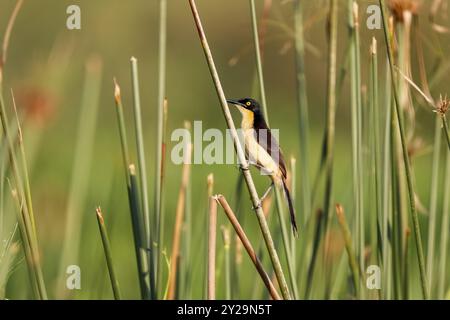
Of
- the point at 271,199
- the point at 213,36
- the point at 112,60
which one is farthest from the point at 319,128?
the point at 271,199

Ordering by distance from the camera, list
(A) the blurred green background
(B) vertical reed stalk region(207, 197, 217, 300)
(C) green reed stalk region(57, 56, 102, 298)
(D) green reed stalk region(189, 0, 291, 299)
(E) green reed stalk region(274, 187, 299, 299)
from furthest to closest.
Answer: (A) the blurred green background < (C) green reed stalk region(57, 56, 102, 298) < (E) green reed stalk region(274, 187, 299, 299) < (B) vertical reed stalk region(207, 197, 217, 300) < (D) green reed stalk region(189, 0, 291, 299)

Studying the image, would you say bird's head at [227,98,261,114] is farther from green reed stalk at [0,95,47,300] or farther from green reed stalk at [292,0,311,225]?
green reed stalk at [0,95,47,300]

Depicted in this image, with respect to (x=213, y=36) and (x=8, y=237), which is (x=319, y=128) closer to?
(x=213, y=36)

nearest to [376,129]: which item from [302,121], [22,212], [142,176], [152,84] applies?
[302,121]

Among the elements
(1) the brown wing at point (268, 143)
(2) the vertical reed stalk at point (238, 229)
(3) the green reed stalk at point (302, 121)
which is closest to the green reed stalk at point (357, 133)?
(3) the green reed stalk at point (302, 121)

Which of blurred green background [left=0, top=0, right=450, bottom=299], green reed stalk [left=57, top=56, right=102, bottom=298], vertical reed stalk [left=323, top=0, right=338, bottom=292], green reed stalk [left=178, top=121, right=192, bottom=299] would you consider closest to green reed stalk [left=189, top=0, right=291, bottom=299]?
vertical reed stalk [left=323, top=0, right=338, bottom=292]

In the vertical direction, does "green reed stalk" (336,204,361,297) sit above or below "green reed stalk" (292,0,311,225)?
below

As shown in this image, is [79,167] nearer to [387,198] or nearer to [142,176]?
[142,176]

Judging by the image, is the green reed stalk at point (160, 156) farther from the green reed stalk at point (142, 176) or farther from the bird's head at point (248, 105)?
the bird's head at point (248, 105)
